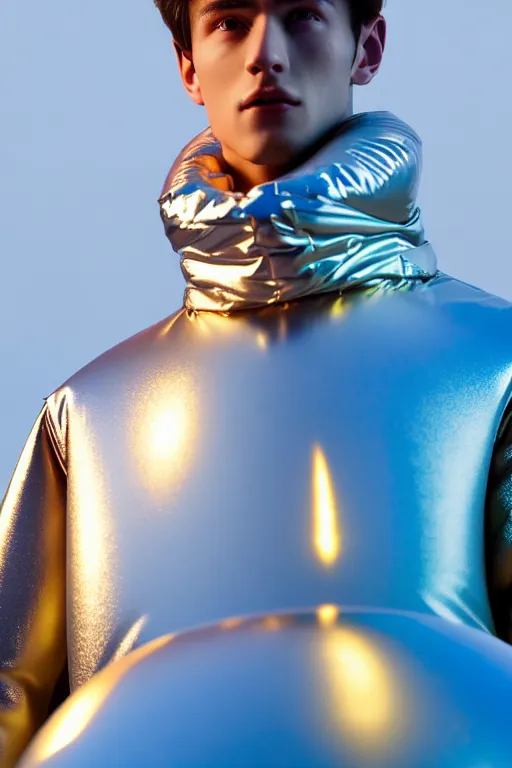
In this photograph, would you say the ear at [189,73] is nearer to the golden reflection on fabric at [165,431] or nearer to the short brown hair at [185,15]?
the short brown hair at [185,15]

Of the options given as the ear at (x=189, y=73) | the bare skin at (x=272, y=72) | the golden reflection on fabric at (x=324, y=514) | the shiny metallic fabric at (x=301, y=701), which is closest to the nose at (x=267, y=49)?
the bare skin at (x=272, y=72)

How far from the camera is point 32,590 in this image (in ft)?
3.18

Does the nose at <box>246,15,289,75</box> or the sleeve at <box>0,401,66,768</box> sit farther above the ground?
the nose at <box>246,15,289,75</box>

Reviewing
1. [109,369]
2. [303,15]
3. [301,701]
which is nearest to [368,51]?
[303,15]

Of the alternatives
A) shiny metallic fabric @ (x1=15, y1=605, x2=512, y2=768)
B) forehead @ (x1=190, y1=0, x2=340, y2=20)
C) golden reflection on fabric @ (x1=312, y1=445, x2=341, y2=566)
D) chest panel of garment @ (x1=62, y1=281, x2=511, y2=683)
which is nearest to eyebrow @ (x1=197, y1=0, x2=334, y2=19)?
forehead @ (x1=190, y1=0, x2=340, y2=20)

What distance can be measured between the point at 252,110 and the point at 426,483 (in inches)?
11.3

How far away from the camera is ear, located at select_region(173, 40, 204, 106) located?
3.50 ft

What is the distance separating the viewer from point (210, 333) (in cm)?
97

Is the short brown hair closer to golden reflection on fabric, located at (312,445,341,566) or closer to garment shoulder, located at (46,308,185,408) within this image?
garment shoulder, located at (46,308,185,408)

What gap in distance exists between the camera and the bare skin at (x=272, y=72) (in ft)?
3.15

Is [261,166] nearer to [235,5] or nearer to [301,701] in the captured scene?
[235,5]

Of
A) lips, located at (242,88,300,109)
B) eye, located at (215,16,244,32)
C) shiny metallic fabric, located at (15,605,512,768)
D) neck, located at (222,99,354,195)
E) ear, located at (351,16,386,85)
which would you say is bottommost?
shiny metallic fabric, located at (15,605,512,768)

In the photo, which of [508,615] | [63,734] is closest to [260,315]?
[508,615]

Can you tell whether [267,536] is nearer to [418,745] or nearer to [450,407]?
[450,407]
